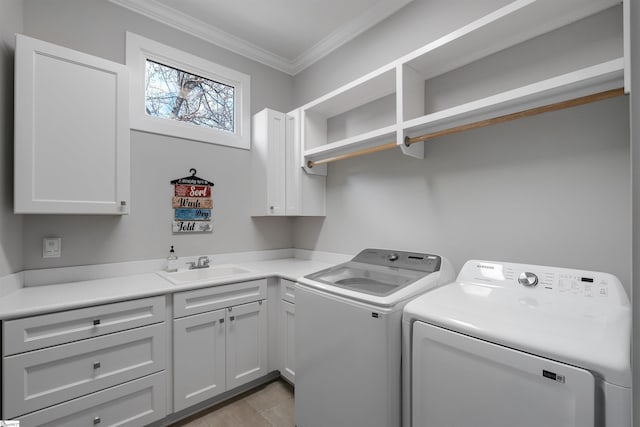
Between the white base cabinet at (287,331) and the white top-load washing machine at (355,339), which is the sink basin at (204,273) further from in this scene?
the white top-load washing machine at (355,339)

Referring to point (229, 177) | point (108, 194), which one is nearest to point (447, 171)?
point (229, 177)

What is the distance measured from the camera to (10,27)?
1.72 meters

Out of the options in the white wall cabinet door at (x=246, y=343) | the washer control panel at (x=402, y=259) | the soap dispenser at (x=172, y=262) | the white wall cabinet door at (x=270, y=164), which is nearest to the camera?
the washer control panel at (x=402, y=259)

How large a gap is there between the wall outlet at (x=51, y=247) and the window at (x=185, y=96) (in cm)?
93

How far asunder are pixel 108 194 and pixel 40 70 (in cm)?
75

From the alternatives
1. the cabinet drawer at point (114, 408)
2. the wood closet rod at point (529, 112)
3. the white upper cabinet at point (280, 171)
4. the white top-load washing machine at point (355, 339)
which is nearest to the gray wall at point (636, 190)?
the white top-load washing machine at point (355, 339)

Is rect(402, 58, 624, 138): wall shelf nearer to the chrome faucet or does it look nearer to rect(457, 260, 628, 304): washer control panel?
rect(457, 260, 628, 304): washer control panel

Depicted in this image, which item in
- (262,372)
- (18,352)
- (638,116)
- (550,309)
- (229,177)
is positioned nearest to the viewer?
(638,116)

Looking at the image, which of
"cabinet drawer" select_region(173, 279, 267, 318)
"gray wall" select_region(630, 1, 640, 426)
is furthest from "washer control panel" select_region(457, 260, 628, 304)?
"cabinet drawer" select_region(173, 279, 267, 318)

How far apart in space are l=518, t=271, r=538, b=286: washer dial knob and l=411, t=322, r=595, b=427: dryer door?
564 mm

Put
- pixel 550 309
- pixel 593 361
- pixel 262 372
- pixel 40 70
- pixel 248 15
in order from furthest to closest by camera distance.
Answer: pixel 248 15 < pixel 262 372 < pixel 40 70 < pixel 550 309 < pixel 593 361

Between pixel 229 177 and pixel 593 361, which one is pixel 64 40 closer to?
pixel 229 177

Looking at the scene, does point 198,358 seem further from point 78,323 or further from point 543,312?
point 543,312

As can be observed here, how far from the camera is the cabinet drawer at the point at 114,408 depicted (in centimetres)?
149
